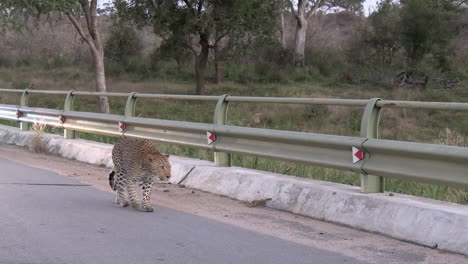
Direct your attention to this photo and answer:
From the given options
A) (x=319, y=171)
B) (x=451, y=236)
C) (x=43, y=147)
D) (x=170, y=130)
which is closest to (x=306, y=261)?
(x=451, y=236)

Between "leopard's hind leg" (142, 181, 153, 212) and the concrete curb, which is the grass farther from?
"leopard's hind leg" (142, 181, 153, 212)

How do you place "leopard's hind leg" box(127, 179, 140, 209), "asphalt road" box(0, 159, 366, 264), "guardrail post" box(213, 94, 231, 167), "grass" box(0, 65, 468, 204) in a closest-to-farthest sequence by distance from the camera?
1. "asphalt road" box(0, 159, 366, 264)
2. "leopard's hind leg" box(127, 179, 140, 209)
3. "guardrail post" box(213, 94, 231, 167)
4. "grass" box(0, 65, 468, 204)

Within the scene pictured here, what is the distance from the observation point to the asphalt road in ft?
18.6

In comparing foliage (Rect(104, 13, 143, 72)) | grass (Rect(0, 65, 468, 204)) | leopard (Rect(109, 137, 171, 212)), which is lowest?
grass (Rect(0, 65, 468, 204))

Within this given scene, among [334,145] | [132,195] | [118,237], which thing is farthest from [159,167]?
[334,145]

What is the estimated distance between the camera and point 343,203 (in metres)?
7.04

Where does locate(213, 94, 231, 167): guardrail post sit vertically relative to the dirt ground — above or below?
above

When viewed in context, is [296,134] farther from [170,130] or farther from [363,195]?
[170,130]

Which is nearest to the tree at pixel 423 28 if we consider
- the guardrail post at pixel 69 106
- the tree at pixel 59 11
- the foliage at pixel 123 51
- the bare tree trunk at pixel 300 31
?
the bare tree trunk at pixel 300 31

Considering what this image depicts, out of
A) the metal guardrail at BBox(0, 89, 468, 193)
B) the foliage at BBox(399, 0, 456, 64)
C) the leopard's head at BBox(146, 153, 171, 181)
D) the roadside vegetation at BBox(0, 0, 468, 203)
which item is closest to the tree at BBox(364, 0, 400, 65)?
the roadside vegetation at BBox(0, 0, 468, 203)

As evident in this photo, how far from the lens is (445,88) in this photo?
3772cm

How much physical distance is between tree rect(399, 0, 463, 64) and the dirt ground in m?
32.5

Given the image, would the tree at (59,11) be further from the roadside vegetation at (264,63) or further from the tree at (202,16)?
the tree at (202,16)

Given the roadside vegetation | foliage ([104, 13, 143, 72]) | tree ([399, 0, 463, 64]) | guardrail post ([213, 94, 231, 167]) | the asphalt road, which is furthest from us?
foliage ([104, 13, 143, 72])
